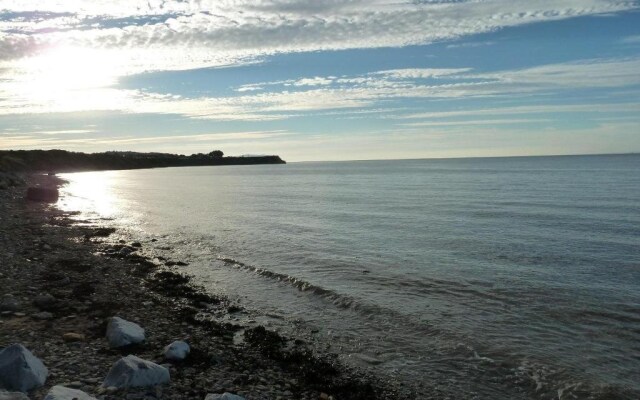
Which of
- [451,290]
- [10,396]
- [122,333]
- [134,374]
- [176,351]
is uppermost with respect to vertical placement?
[10,396]

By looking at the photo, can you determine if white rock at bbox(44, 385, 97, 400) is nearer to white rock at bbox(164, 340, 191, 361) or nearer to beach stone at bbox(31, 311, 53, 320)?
white rock at bbox(164, 340, 191, 361)

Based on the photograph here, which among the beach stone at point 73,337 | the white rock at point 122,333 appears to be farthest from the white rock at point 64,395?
the beach stone at point 73,337

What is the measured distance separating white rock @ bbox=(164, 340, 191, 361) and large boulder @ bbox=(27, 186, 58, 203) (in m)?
46.6

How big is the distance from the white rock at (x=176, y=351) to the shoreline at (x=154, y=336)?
20 centimetres

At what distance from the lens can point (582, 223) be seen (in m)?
33.5

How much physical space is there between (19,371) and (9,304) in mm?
6196

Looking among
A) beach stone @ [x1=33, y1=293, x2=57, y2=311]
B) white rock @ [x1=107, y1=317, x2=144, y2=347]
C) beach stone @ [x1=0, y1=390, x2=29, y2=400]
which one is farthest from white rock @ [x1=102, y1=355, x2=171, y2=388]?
beach stone @ [x1=33, y1=293, x2=57, y2=311]

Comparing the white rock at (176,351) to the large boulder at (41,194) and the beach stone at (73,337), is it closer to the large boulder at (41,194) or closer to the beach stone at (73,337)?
the beach stone at (73,337)

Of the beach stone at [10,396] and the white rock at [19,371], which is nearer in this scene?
the beach stone at [10,396]

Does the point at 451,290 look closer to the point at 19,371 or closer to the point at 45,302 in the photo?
the point at 45,302

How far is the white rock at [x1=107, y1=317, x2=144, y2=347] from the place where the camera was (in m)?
11.2

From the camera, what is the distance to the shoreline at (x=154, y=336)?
382 inches

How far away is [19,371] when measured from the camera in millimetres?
8305

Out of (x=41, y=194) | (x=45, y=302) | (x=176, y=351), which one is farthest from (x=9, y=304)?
(x=41, y=194)
